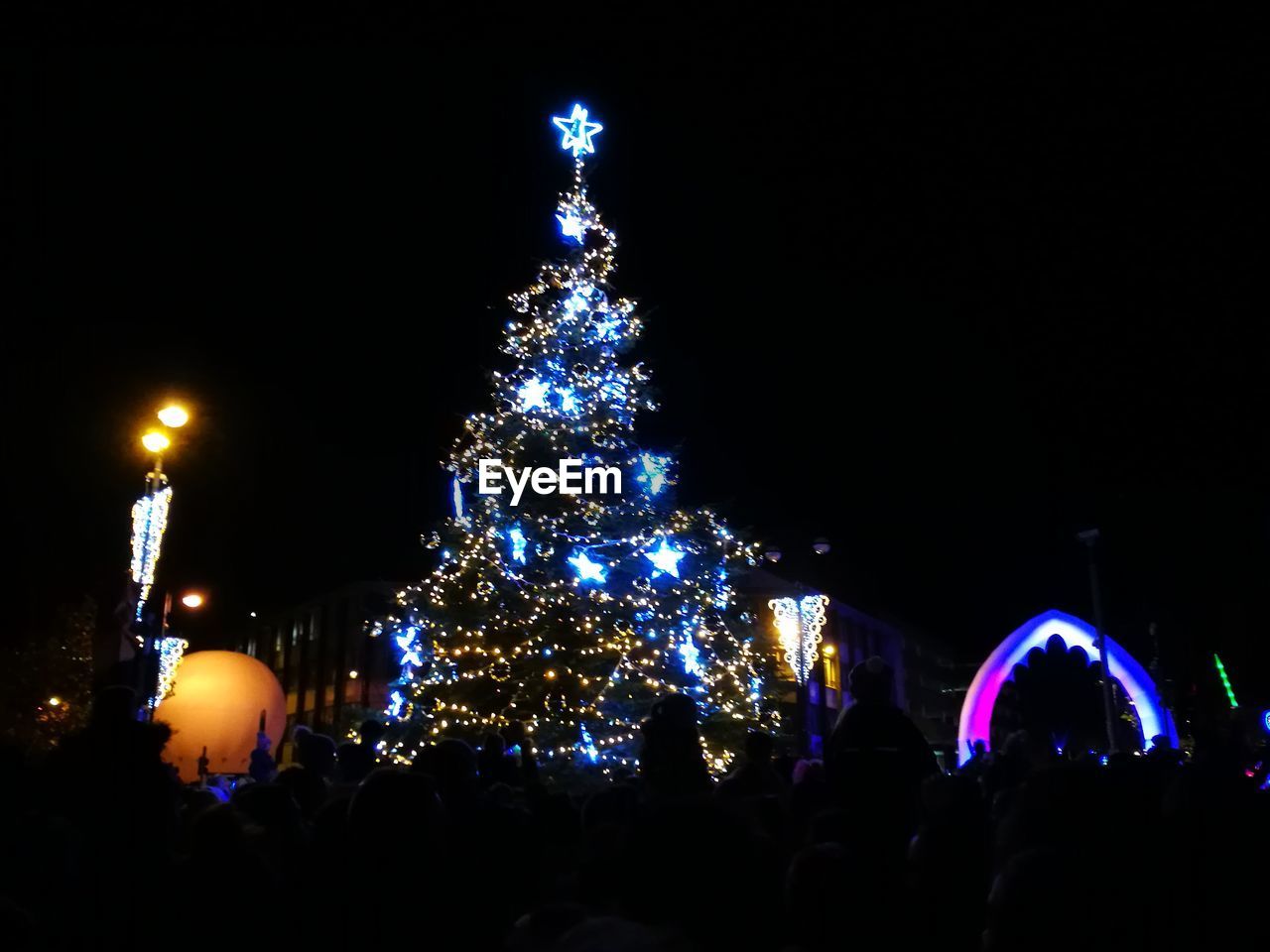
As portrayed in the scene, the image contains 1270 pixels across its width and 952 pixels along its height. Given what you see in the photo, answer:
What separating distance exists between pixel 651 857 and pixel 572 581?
17134mm

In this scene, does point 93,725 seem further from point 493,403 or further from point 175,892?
point 493,403

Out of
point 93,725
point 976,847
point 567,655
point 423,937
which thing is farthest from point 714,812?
point 567,655

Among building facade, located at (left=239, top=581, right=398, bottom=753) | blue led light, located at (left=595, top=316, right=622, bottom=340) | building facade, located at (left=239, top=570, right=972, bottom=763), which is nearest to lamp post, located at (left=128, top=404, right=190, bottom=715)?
blue led light, located at (left=595, top=316, right=622, bottom=340)

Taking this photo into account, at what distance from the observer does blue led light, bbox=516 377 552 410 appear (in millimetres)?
20906

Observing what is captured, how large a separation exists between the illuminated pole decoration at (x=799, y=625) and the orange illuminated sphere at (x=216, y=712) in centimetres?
1331

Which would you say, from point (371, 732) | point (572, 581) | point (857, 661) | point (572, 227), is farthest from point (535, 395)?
point (857, 661)

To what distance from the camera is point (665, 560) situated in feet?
66.4

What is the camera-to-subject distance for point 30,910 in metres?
5.00

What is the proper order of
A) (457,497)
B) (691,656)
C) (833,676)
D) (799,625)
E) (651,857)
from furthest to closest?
1. (833,676)
2. (799,625)
3. (457,497)
4. (691,656)
5. (651,857)

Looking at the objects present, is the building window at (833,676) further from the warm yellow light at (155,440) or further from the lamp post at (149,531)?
the warm yellow light at (155,440)

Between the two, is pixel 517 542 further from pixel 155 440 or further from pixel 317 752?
Answer: pixel 317 752

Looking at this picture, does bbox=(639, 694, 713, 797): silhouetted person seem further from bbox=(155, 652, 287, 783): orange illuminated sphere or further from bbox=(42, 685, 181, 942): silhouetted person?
bbox=(155, 652, 287, 783): orange illuminated sphere

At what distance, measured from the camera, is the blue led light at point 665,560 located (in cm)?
2022

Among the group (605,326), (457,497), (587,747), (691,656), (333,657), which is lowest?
(587,747)
